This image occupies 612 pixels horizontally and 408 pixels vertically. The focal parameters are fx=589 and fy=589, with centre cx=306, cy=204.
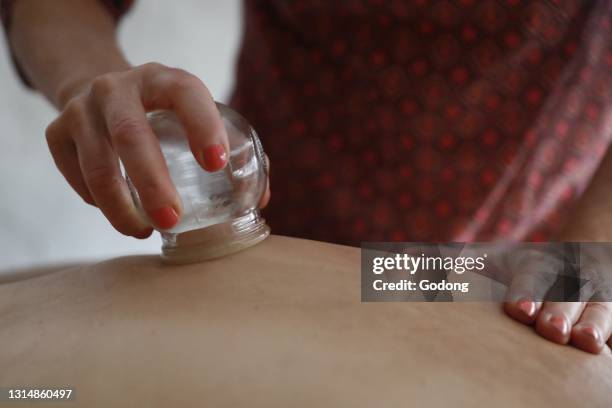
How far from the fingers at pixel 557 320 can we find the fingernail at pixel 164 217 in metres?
0.35

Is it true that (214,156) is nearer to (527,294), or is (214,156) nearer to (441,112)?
(527,294)

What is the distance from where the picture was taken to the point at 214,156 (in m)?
0.52

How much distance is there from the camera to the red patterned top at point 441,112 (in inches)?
36.7

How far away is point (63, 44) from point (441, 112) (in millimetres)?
602

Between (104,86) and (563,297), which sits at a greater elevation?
(104,86)

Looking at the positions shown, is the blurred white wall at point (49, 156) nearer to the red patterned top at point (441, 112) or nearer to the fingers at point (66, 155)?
the red patterned top at point (441, 112)

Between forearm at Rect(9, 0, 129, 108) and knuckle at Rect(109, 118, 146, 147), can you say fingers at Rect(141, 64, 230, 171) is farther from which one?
forearm at Rect(9, 0, 129, 108)

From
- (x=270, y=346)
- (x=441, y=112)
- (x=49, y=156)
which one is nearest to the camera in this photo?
(x=270, y=346)

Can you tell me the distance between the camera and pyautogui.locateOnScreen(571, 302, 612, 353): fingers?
54 cm

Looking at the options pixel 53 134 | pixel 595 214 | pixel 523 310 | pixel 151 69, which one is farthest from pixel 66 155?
pixel 595 214

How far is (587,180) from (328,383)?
78 centimetres

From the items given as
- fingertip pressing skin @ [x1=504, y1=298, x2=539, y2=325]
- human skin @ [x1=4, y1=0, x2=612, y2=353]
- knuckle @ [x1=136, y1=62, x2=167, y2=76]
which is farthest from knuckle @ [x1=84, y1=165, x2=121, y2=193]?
fingertip pressing skin @ [x1=504, y1=298, x2=539, y2=325]

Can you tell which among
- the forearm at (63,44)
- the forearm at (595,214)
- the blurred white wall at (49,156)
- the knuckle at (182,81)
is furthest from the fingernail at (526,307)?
the blurred white wall at (49,156)

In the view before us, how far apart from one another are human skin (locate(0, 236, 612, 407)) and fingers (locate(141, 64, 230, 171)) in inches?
4.5
